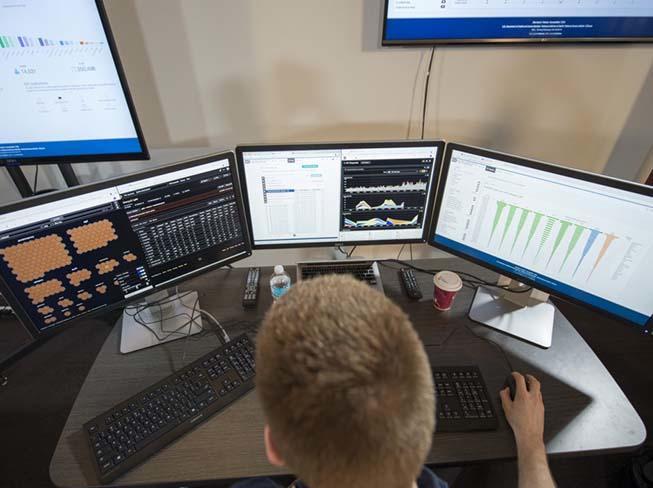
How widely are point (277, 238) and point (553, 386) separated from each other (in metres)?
0.90

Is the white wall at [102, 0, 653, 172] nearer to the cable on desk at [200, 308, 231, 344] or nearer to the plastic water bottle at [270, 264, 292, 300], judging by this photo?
the plastic water bottle at [270, 264, 292, 300]

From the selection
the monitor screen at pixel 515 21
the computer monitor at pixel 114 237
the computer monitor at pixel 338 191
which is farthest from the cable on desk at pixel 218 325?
the monitor screen at pixel 515 21

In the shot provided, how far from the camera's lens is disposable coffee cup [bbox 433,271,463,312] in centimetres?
113

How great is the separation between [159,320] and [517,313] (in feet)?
3.71

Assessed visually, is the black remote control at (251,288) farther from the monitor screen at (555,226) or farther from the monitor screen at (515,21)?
the monitor screen at (515,21)

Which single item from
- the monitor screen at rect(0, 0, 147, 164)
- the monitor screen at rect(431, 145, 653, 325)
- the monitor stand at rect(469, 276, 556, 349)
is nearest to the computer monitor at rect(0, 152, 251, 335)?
the monitor screen at rect(0, 0, 147, 164)

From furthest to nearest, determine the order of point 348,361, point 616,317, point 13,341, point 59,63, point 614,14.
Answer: point 13,341, point 614,14, point 59,63, point 616,317, point 348,361

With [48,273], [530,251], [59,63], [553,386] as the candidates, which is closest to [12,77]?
[59,63]

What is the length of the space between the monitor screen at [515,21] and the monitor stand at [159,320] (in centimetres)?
111

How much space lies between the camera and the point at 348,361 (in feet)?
1.46

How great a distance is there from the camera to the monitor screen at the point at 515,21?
1.20m

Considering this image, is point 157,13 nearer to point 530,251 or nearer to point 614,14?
point 530,251

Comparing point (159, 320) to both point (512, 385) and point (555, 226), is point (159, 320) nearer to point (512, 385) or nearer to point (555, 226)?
point (512, 385)

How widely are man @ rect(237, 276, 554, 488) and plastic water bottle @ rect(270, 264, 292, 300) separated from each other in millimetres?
714
